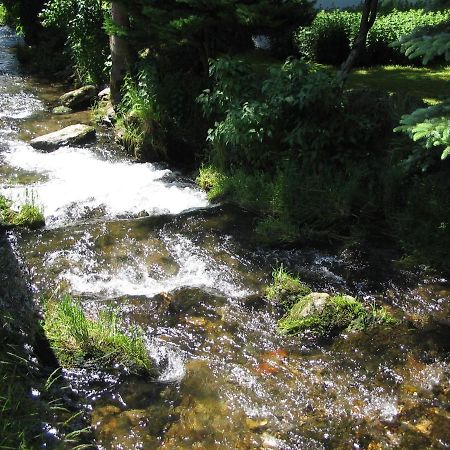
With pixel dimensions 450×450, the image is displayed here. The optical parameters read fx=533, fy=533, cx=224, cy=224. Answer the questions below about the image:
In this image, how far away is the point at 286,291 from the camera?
227 inches

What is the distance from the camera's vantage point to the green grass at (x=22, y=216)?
7270 mm

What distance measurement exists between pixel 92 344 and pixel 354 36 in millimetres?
10419

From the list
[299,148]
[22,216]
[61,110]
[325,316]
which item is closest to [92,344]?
[325,316]

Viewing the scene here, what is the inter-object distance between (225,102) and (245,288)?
11.8 ft

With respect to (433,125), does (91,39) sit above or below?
above

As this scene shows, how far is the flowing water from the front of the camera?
416cm

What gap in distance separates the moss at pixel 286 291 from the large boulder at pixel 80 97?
8.53m

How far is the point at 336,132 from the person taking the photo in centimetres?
741

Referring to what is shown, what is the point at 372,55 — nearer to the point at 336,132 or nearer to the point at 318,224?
the point at 336,132

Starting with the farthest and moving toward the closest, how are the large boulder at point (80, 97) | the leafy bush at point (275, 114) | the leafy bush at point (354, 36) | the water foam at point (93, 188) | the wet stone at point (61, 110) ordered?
the large boulder at point (80, 97) < the leafy bush at point (354, 36) < the wet stone at point (61, 110) < the water foam at point (93, 188) < the leafy bush at point (275, 114)

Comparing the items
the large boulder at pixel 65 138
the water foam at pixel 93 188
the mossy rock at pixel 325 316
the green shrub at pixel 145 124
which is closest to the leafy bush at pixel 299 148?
the water foam at pixel 93 188

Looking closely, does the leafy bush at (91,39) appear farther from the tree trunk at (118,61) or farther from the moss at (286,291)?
the moss at (286,291)

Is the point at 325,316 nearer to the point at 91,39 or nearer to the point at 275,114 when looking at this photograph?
the point at 275,114

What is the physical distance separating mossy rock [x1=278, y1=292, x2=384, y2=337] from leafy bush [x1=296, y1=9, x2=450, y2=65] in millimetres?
8764
